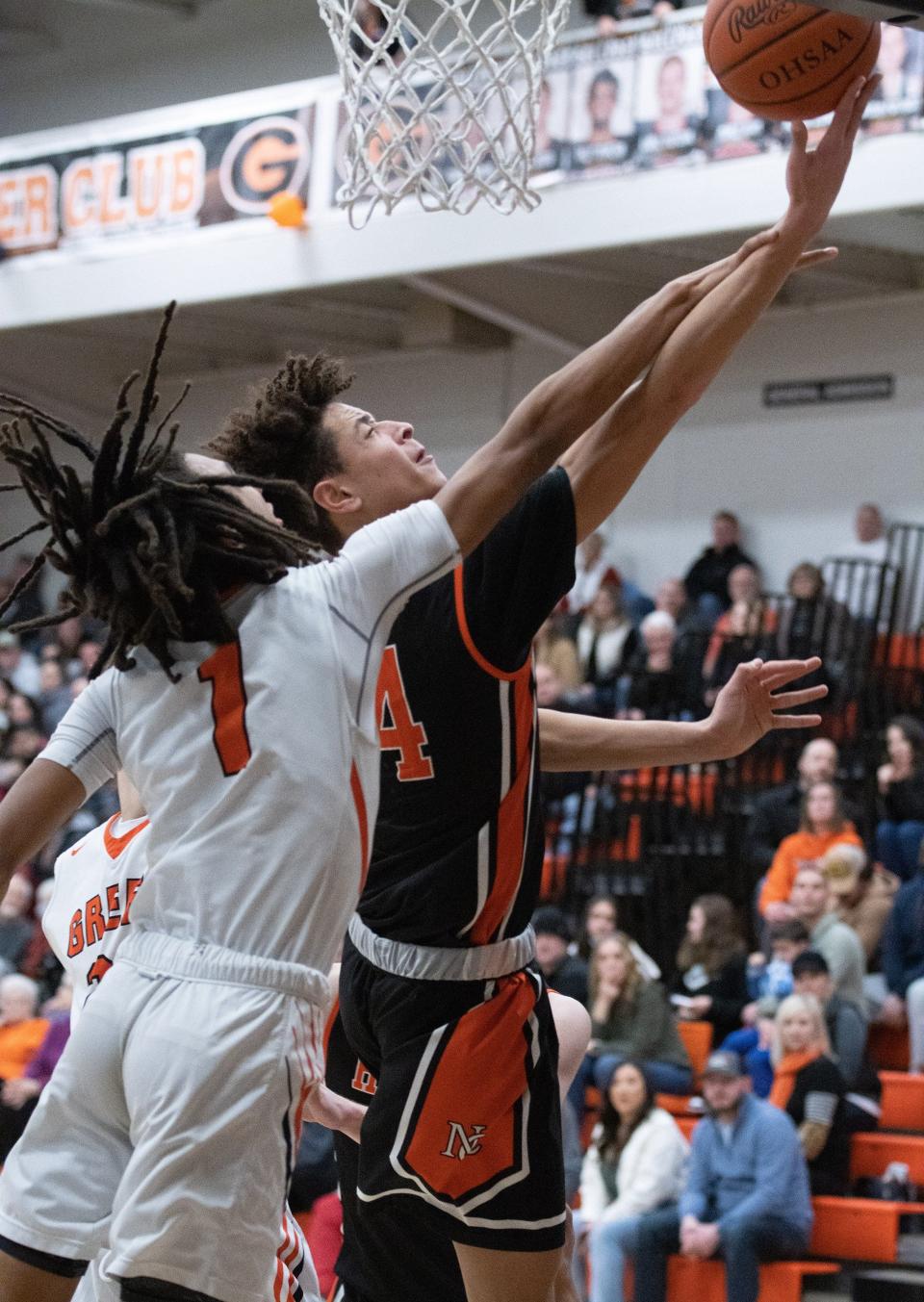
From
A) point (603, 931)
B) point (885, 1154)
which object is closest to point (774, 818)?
point (603, 931)

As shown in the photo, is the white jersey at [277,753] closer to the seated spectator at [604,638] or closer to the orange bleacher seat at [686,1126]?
the orange bleacher seat at [686,1126]

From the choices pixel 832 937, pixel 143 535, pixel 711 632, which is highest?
pixel 143 535

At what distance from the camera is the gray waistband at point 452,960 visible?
10.8ft

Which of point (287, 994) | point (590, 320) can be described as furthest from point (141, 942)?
point (590, 320)

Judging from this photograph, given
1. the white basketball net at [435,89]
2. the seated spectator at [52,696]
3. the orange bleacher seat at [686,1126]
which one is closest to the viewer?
the white basketball net at [435,89]

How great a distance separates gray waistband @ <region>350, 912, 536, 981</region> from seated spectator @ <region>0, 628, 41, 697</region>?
10898mm

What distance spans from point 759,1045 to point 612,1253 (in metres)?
1.22

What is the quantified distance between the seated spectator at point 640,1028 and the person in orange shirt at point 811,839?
83 cm

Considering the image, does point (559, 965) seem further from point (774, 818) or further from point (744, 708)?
point (744, 708)

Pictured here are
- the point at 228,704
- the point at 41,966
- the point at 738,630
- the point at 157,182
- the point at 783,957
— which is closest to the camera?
the point at 228,704

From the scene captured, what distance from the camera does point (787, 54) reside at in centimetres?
353

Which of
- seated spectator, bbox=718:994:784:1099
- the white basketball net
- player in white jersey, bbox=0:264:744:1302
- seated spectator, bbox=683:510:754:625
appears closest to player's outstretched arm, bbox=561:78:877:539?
player in white jersey, bbox=0:264:744:1302

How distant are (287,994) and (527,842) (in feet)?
2.77

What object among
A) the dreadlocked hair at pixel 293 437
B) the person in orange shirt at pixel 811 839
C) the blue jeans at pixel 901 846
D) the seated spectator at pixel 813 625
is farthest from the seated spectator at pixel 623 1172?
the dreadlocked hair at pixel 293 437
